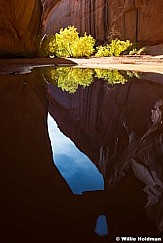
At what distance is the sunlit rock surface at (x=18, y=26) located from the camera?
15.7 meters

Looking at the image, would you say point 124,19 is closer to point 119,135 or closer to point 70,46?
point 70,46

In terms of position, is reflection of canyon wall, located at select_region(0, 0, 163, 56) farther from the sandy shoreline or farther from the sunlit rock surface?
the sandy shoreline

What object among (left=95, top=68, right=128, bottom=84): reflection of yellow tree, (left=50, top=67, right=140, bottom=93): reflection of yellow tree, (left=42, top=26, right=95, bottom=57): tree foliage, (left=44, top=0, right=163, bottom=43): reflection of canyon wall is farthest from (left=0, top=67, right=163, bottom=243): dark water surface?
(left=44, top=0, right=163, bottom=43): reflection of canyon wall

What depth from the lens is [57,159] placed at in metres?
2.32

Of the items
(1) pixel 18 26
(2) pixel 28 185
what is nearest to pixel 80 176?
(2) pixel 28 185

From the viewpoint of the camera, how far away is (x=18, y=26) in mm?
16969

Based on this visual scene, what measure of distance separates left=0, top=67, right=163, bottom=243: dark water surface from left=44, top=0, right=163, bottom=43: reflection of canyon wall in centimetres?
2842

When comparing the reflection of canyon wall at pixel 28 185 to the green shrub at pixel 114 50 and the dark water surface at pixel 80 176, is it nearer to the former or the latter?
the dark water surface at pixel 80 176

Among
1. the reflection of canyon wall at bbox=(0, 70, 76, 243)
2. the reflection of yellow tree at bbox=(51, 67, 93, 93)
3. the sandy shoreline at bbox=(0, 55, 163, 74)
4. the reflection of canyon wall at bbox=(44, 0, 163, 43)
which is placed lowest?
the reflection of canyon wall at bbox=(0, 70, 76, 243)

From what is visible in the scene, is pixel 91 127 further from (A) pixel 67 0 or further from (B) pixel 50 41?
(A) pixel 67 0

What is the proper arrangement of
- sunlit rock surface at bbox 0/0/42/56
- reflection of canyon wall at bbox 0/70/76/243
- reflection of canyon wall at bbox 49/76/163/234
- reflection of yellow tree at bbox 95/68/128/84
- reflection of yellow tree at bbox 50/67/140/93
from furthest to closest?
sunlit rock surface at bbox 0/0/42/56, reflection of yellow tree at bbox 95/68/128/84, reflection of yellow tree at bbox 50/67/140/93, reflection of canyon wall at bbox 49/76/163/234, reflection of canyon wall at bbox 0/70/76/243

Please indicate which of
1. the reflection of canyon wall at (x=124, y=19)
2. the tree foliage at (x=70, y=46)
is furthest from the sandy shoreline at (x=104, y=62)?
the reflection of canyon wall at (x=124, y=19)

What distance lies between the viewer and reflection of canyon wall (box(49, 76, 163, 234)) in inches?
79.7

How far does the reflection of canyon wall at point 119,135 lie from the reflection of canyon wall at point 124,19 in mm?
27089
